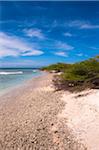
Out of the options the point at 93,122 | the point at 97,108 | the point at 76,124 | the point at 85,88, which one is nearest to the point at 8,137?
the point at 76,124

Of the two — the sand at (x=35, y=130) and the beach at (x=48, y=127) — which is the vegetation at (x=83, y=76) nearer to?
the beach at (x=48, y=127)

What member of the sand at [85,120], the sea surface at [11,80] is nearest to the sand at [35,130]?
the sand at [85,120]

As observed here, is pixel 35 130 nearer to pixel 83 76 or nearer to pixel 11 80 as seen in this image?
pixel 83 76

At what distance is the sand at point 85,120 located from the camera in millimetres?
5012

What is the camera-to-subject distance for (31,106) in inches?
347

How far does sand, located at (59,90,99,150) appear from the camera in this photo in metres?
5.01

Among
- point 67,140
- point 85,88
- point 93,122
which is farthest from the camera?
point 85,88

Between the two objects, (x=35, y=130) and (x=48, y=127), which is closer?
(x=35, y=130)

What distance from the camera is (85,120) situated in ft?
20.8

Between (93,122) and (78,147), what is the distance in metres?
1.56

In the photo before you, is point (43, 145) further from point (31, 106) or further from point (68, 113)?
point (31, 106)

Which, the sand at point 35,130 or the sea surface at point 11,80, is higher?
the sea surface at point 11,80

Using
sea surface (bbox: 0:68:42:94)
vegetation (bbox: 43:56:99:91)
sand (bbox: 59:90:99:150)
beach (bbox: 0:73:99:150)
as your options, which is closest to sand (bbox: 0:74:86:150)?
beach (bbox: 0:73:99:150)

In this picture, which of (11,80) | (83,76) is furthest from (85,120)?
(11,80)
